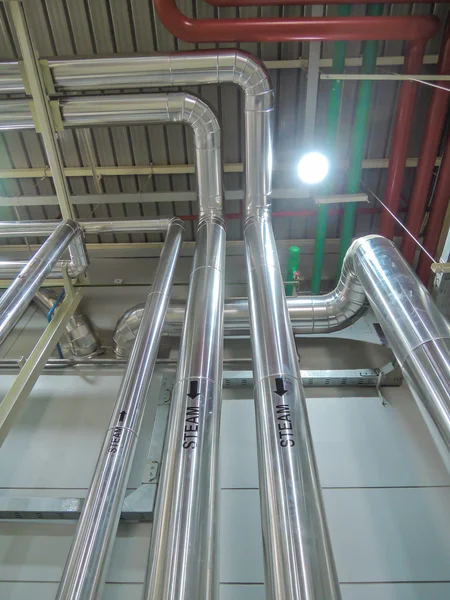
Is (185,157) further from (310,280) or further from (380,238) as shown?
(380,238)

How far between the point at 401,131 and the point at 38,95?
2444 mm

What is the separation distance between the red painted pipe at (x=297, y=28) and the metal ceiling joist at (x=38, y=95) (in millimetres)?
769

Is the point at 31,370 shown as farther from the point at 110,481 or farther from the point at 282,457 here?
the point at 282,457

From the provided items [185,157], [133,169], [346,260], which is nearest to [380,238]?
[346,260]

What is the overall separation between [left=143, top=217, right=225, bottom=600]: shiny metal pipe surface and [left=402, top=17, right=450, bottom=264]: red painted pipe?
76.3 inches

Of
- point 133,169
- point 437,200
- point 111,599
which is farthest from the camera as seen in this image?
point 133,169

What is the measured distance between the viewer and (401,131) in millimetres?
2604

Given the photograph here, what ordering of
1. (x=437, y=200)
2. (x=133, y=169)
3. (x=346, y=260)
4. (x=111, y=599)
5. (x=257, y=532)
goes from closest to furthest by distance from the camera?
(x=111, y=599) < (x=257, y=532) < (x=346, y=260) < (x=437, y=200) < (x=133, y=169)

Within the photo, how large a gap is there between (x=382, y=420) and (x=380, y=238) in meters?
1.17

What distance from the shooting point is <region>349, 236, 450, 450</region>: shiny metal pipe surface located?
1.41 metres

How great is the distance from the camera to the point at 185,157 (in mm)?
3215

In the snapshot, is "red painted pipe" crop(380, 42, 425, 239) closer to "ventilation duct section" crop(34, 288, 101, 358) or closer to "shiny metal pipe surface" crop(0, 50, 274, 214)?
"shiny metal pipe surface" crop(0, 50, 274, 214)

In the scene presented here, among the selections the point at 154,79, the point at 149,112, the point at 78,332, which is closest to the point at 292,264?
the point at 149,112

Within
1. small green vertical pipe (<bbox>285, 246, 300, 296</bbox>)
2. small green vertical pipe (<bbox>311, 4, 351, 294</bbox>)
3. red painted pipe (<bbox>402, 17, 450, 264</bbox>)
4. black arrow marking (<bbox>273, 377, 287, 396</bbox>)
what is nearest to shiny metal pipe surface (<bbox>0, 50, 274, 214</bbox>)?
small green vertical pipe (<bbox>311, 4, 351, 294</bbox>)
